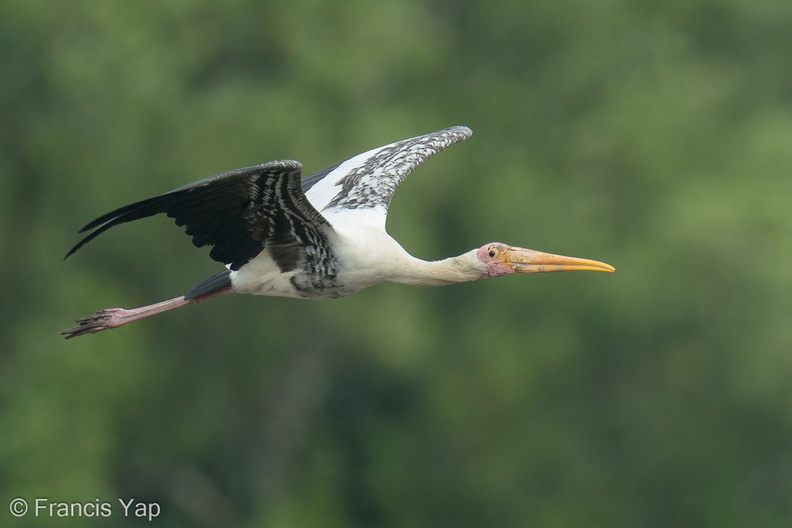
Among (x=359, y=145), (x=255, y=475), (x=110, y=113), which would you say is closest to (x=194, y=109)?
(x=110, y=113)

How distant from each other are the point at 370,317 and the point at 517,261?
1453cm

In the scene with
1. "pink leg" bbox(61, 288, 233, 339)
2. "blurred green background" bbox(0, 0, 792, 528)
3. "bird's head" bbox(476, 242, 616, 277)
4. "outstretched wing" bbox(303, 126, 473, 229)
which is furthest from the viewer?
"blurred green background" bbox(0, 0, 792, 528)

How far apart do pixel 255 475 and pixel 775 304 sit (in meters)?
10.8

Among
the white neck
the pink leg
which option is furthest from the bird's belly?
the pink leg

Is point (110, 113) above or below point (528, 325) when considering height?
above

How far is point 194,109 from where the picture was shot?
30.3 metres

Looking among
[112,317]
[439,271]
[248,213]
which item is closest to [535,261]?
[439,271]

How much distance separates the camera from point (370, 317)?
95.7ft

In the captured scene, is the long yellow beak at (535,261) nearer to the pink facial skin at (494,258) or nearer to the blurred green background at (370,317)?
the pink facial skin at (494,258)

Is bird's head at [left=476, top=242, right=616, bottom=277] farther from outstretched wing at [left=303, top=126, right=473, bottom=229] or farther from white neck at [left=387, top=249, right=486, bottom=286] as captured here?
outstretched wing at [left=303, top=126, right=473, bottom=229]

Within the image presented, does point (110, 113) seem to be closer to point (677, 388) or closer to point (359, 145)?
point (359, 145)

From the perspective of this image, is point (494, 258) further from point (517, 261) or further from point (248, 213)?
point (248, 213)

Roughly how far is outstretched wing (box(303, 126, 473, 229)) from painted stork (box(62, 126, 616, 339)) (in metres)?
0.02

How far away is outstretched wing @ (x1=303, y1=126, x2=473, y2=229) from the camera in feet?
50.0
